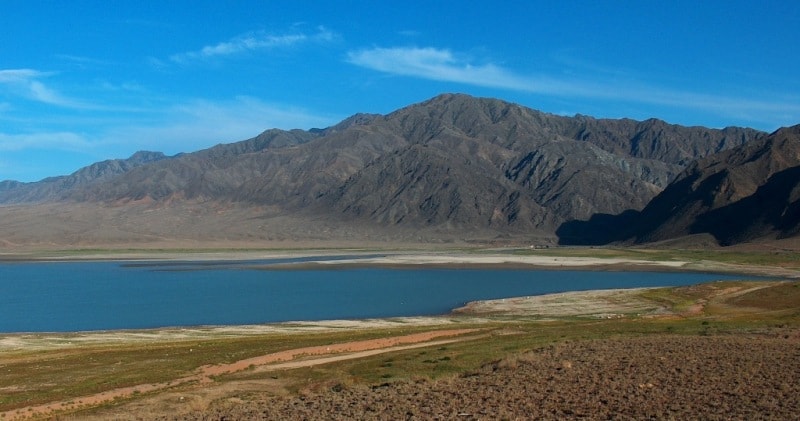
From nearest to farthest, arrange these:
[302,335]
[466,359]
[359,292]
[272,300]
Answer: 1. [466,359]
2. [302,335]
3. [272,300]
4. [359,292]

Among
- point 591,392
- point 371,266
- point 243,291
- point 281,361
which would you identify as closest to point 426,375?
point 591,392

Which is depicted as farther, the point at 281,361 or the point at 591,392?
the point at 281,361

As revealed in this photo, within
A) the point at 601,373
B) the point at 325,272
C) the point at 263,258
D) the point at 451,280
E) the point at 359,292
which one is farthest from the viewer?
the point at 263,258

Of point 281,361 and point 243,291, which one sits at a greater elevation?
point 281,361

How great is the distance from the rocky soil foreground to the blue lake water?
45190mm

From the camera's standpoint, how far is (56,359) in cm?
3928

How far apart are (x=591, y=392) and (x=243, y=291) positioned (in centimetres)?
8233

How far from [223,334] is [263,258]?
134m

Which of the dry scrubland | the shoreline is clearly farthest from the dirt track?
the shoreline

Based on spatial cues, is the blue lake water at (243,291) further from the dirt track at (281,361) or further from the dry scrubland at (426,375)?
the dirt track at (281,361)

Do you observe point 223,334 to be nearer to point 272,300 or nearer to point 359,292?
point 272,300

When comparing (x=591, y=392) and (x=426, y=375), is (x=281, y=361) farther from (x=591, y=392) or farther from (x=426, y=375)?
(x=591, y=392)

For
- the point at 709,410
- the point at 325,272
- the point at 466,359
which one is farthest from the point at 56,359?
the point at 325,272

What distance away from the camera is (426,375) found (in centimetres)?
2725
